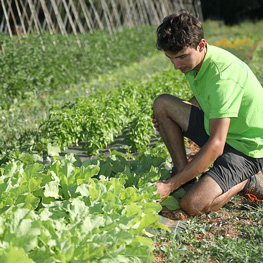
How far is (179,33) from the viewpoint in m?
2.74

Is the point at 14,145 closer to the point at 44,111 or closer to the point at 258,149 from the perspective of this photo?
the point at 44,111

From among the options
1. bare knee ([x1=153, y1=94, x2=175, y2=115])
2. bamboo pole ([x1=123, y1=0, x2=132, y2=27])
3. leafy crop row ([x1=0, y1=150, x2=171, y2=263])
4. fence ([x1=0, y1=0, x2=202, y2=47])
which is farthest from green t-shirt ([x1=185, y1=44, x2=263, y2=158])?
bamboo pole ([x1=123, y1=0, x2=132, y2=27])

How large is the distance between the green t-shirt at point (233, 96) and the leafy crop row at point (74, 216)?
2.18 feet

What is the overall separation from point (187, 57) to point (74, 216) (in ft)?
4.46

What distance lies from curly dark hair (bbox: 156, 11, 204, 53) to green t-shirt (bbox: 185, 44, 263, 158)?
0.70 ft

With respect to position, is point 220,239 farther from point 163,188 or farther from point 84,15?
point 84,15

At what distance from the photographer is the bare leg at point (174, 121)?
3.38 metres

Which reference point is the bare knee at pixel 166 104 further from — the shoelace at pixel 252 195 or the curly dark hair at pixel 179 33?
the shoelace at pixel 252 195

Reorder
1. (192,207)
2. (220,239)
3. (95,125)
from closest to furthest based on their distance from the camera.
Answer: (220,239)
(192,207)
(95,125)

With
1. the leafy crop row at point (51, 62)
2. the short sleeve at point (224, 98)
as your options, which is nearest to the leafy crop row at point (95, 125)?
the leafy crop row at point (51, 62)

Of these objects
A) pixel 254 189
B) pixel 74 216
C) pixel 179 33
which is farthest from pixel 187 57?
pixel 74 216

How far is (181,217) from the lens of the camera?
9.70 feet

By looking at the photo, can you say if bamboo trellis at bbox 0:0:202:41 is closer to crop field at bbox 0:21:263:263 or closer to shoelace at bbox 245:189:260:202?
crop field at bbox 0:21:263:263

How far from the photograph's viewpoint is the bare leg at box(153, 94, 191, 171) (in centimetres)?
338
